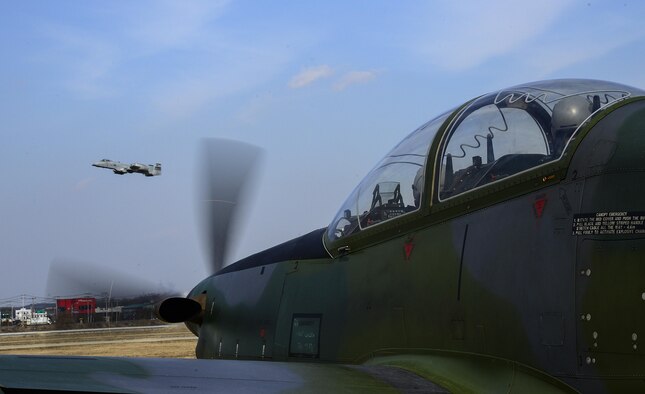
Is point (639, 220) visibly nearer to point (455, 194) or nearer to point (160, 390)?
point (455, 194)

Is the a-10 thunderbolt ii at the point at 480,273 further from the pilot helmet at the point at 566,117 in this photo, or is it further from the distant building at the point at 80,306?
the distant building at the point at 80,306

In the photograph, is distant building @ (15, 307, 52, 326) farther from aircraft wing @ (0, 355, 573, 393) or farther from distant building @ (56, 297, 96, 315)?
aircraft wing @ (0, 355, 573, 393)

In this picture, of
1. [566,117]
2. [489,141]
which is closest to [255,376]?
[489,141]

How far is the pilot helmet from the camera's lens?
5.18 metres

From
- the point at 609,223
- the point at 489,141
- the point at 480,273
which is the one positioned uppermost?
the point at 489,141

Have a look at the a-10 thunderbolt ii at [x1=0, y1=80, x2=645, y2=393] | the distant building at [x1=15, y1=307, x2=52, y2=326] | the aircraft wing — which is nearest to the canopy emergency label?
the a-10 thunderbolt ii at [x1=0, y1=80, x2=645, y2=393]

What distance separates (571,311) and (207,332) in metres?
4.60

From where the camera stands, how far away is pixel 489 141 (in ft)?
18.9

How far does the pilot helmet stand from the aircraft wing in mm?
1484

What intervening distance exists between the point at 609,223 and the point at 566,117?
3.17ft

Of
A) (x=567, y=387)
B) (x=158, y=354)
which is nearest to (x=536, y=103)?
(x=567, y=387)

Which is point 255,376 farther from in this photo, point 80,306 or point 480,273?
point 80,306

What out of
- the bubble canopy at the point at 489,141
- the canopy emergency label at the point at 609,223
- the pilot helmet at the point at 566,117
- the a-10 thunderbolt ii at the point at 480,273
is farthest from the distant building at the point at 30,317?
the canopy emergency label at the point at 609,223

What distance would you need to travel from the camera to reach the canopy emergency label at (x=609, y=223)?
4.54m
